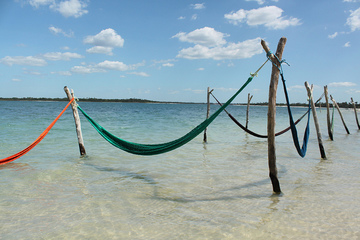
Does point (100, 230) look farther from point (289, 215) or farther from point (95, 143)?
point (95, 143)

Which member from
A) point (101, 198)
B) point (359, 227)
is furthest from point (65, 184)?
point (359, 227)

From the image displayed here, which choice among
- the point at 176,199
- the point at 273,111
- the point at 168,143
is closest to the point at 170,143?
the point at 168,143

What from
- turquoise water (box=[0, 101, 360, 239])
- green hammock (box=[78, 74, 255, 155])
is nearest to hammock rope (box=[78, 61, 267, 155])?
green hammock (box=[78, 74, 255, 155])

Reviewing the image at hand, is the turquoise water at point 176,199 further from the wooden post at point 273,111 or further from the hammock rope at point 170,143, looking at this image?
the hammock rope at point 170,143

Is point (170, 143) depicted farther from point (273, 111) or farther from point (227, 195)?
point (273, 111)

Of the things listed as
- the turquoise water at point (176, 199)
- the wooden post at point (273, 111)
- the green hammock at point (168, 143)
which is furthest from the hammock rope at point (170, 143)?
the turquoise water at point (176, 199)

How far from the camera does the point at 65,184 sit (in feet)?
12.2

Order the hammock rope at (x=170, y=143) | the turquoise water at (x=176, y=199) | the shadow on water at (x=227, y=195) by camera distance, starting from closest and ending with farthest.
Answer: the turquoise water at (x=176, y=199)
the shadow on water at (x=227, y=195)
the hammock rope at (x=170, y=143)

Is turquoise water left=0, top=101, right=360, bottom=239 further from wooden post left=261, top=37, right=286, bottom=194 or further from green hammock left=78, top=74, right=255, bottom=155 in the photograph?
green hammock left=78, top=74, right=255, bottom=155

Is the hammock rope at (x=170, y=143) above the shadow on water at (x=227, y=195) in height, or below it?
above

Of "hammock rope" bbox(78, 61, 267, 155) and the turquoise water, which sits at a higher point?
"hammock rope" bbox(78, 61, 267, 155)

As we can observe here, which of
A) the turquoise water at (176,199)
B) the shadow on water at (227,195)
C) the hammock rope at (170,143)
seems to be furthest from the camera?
the hammock rope at (170,143)

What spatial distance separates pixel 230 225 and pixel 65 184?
2.60m

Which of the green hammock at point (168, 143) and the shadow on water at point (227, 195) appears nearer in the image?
the shadow on water at point (227, 195)
